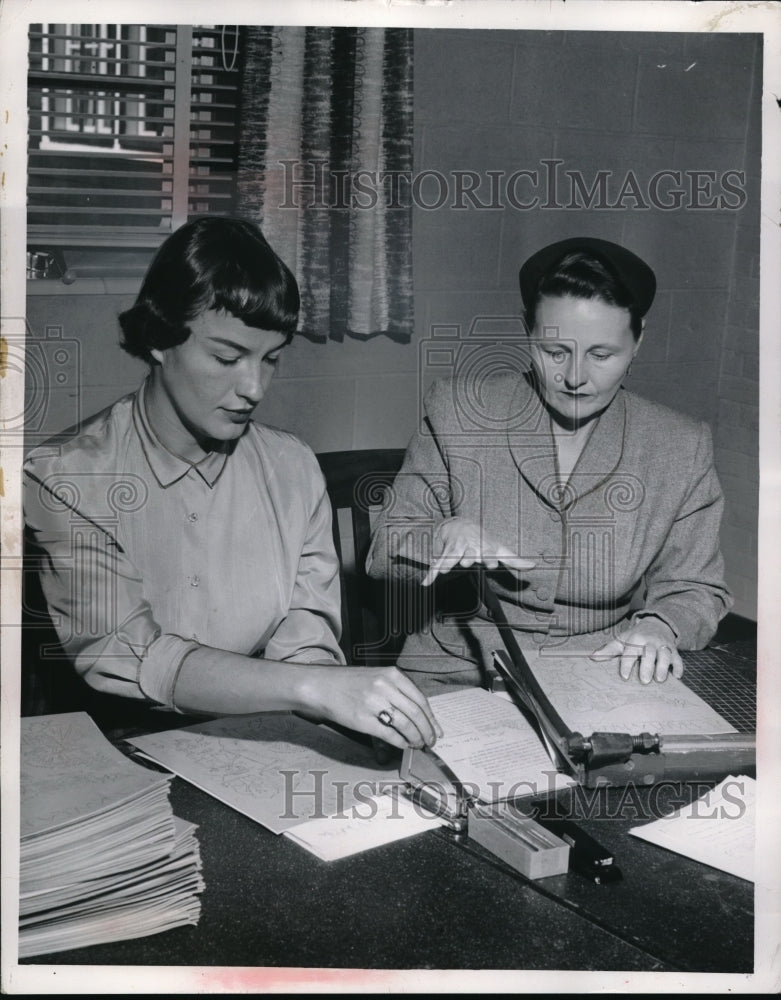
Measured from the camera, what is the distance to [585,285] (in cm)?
Answer: 130

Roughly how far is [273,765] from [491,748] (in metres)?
0.28

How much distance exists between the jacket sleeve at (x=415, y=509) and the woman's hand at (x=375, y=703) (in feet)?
0.55

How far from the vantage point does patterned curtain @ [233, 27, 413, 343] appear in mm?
1228

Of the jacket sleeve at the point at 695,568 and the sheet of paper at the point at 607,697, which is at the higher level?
the jacket sleeve at the point at 695,568

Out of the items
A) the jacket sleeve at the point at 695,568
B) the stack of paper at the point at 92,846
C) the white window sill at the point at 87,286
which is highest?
the white window sill at the point at 87,286

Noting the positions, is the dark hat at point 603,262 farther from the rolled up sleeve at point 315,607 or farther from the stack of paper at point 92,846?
the stack of paper at point 92,846

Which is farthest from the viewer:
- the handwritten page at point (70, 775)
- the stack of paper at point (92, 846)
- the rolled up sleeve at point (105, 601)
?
the rolled up sleeve at point (105, 601)

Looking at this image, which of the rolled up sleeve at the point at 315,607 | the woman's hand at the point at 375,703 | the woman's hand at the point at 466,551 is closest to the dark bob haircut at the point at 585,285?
the woman's hand at the point at 466,551

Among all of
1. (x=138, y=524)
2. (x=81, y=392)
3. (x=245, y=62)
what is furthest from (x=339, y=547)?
(x=245, y=62)

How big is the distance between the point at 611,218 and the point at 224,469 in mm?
626

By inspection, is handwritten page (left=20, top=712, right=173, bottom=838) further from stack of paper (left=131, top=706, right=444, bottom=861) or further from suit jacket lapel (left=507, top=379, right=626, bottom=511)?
suit jacket lapel (left=507, top=379, right=626, bottom=511)

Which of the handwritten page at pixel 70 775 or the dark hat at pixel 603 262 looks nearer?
the handwritten page at pixel 70 775

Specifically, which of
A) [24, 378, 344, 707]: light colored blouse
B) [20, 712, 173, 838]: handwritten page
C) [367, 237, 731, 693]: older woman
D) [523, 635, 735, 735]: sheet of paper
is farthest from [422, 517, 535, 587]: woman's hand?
[20, 712, 173, 838]: handwritten page

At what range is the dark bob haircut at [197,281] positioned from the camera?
1.22 metres
